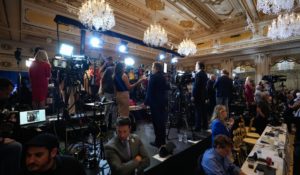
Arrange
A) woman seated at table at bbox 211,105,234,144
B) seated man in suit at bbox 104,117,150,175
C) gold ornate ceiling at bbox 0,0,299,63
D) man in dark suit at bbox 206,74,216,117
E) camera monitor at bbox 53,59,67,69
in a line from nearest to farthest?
seated man in suit at bbox 104,117,150,175 < camera monitor at bbox 53,59,67,69 < woman seated at table at bbox 211,105,234,144 < man in dark suit at bbox 206,74,216,117 < gold ornate ceiling at bbox 0,0,299,63

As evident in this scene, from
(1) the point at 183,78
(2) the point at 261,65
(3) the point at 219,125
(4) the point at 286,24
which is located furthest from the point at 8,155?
(2) the point at 261,65

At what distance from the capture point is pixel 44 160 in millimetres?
1204

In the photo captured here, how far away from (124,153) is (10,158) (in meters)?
1.01

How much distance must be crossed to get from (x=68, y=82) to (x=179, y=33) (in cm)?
902

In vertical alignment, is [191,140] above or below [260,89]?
below

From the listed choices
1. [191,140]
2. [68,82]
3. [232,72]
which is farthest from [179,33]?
[68,82]

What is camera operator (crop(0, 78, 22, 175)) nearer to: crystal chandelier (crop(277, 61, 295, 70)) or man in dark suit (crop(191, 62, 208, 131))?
man in dark suit (crop(191, 62, 208, 131))

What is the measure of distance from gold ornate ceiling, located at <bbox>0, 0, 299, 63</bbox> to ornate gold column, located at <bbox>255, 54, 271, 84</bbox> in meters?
0.67

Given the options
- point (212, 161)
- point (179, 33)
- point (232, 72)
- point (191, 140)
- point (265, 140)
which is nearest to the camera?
point (212, 161)

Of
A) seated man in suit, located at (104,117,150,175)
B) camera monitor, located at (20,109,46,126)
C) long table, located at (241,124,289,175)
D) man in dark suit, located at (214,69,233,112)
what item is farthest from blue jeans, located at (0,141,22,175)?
man in dark suit, located at (214,69,233,112)

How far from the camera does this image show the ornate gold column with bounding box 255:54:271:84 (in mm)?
8234

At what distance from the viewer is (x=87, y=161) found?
2219mm

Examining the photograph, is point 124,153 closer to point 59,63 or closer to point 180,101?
point 59,63

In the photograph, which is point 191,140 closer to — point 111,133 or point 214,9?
point 111,133
